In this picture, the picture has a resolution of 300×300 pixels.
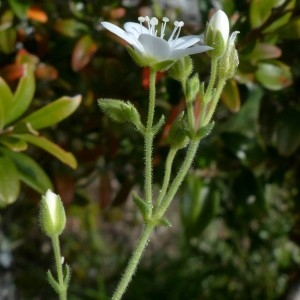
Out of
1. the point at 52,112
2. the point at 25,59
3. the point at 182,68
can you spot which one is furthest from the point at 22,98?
the point at 182,68

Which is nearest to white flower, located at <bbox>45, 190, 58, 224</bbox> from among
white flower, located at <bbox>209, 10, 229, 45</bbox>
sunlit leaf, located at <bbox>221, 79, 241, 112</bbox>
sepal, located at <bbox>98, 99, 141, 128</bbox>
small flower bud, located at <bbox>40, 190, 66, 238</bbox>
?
small flower bud, located at <bbox>40, 190, 66, 238</bbox>

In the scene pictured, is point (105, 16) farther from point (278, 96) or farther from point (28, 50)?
point (278, 96)

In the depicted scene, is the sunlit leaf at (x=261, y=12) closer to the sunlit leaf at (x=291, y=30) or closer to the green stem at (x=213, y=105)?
the sunlit leaf at (x=291, y=30)

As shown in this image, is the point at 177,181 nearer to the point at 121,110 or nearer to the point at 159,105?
the point at 121,110

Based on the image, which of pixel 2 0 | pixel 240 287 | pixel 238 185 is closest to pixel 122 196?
pixel 238 185

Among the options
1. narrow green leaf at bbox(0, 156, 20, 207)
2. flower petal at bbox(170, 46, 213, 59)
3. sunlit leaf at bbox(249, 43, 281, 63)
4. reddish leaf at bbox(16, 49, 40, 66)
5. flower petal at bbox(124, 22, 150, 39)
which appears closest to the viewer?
flower petal at bbox(170, 46, 213, 59)

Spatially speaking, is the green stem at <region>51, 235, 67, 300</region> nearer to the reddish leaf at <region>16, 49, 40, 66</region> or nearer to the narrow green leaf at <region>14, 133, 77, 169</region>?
the narrow green leaf at <region>14, 133, 77, 169</region>
